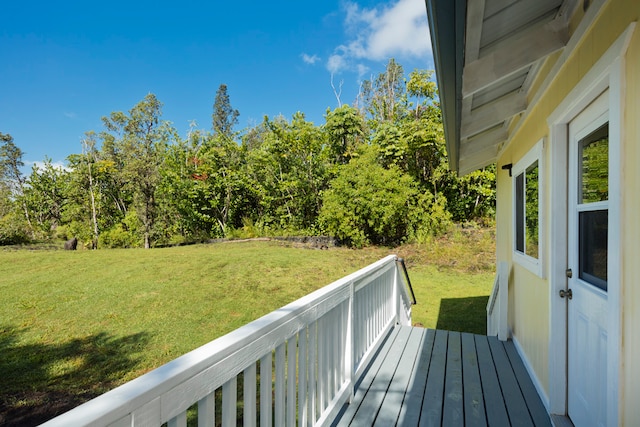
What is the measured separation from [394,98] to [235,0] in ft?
31.8

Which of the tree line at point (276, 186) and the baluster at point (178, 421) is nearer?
the baluster at point (178, 421)

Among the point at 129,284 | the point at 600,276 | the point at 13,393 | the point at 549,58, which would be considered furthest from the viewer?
the point at 129,284

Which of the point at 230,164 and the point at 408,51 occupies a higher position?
the point at 408,51

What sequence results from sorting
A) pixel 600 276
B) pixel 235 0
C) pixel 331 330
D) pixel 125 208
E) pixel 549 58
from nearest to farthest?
pixel 600 276
pixel 331 330
pixel 549 58
pixel 235 0
pixel 125 208

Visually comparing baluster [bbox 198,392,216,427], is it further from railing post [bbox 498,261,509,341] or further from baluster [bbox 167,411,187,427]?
railing post [bbox 498,261,509,341]

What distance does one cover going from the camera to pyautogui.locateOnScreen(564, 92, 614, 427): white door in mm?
1583

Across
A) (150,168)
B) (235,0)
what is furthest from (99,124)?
(235,0)

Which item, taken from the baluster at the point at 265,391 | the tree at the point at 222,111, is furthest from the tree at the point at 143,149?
the baluster at the point at 265,391

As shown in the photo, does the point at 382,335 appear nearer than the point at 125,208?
Yes

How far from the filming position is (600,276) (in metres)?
1.64

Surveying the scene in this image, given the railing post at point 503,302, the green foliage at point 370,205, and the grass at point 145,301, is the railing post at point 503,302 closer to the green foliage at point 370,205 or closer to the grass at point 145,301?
the grass at point 145,301

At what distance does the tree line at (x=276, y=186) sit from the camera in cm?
1148

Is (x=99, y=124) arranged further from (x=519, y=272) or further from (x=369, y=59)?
(x=519, y=272)

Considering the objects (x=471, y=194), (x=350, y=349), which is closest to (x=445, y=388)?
(x=350, y=349)
